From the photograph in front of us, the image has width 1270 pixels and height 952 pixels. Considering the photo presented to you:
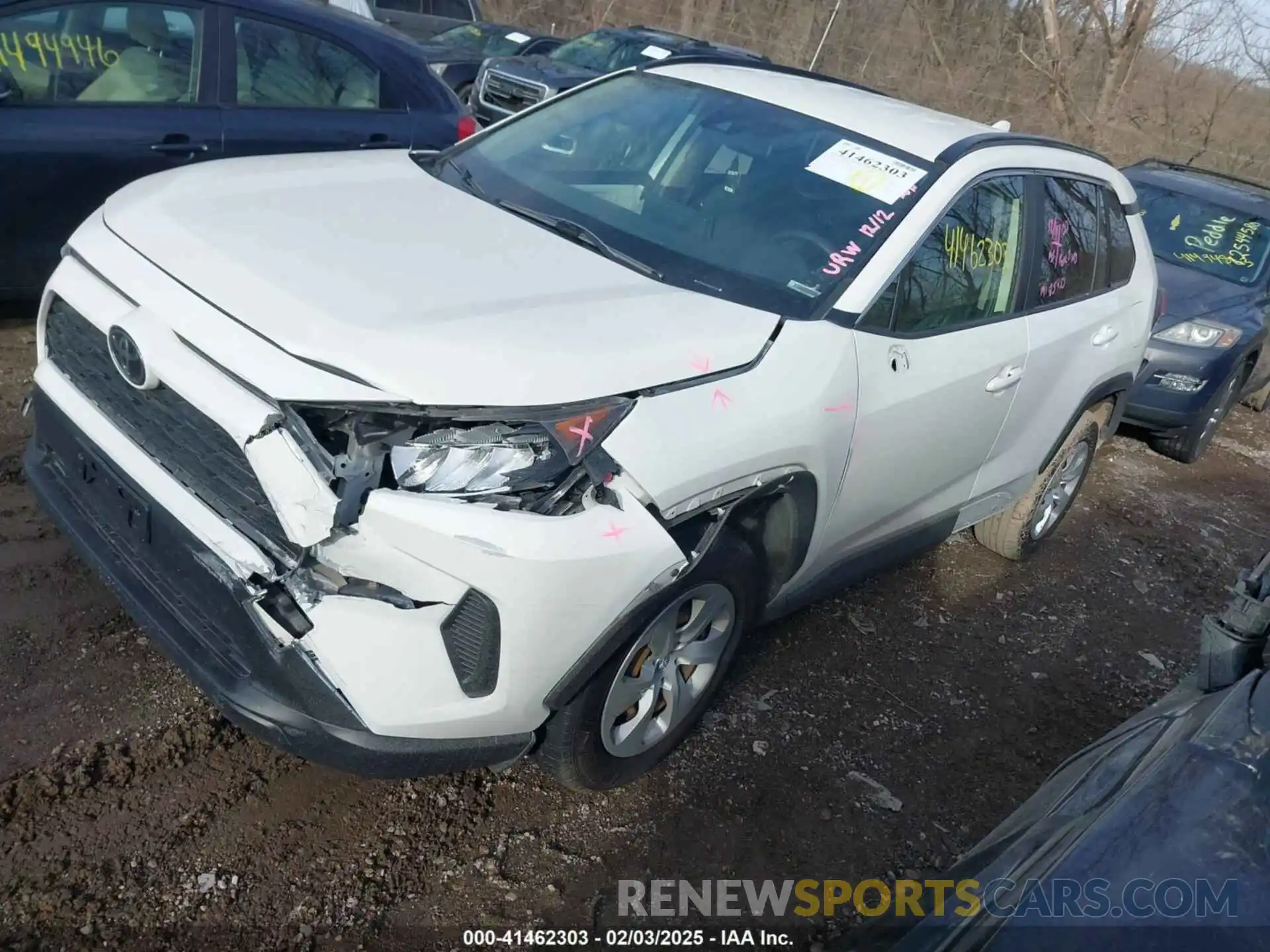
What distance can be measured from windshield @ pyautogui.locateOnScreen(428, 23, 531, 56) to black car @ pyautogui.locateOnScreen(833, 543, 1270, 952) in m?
12.9

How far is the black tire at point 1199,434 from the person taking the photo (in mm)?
6809

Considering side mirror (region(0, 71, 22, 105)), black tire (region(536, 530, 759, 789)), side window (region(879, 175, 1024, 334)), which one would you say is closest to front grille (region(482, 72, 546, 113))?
side mirror (region(0, 71, 22, 105))

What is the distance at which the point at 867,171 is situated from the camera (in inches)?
133

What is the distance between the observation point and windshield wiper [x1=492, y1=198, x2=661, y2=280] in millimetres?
3023

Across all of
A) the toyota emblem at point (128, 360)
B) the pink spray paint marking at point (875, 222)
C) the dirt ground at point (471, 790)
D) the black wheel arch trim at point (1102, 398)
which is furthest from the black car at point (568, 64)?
the toyota emblem at point (128, 360)

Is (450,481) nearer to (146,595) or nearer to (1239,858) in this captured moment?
(146,595)

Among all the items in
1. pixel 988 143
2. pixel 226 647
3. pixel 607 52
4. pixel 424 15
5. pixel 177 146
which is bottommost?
pixel 424 15

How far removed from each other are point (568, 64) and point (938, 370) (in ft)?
34.2

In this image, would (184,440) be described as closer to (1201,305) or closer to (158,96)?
(158,96)

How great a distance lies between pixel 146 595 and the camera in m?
2.48

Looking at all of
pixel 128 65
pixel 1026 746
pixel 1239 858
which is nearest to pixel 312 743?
pixel 1239 858

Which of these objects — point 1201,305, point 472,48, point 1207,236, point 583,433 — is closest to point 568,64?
point 472,48

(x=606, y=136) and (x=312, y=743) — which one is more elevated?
(x=606, y=136)

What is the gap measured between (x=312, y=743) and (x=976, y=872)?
142 centimetres
